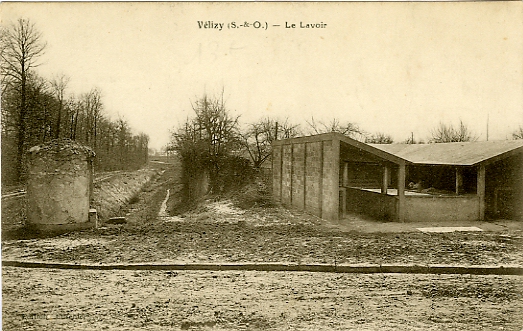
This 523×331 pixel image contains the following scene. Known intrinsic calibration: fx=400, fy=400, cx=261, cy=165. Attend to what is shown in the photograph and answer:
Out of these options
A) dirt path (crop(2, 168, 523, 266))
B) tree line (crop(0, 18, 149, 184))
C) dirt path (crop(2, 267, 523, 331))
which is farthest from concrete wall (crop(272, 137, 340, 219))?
tree line (crop(0, 18, 149, 184))

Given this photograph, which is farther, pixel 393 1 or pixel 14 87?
pixel 14 87

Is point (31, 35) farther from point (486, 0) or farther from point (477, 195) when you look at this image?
point (477, 195)

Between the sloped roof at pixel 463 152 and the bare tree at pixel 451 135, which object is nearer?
the sloped roof at pixel 463 152

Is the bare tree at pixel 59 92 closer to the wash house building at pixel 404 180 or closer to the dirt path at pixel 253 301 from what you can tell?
the dirt path at pixel 253 301

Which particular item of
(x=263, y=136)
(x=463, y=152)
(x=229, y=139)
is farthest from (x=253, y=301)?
(x=263, y=136)

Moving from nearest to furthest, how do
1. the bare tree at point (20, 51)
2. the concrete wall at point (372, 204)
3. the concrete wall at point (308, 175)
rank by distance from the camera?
the bare tree at point (20, 51) → the concrete wall at point (308, 175) → the concrete wall at point (372, 204)

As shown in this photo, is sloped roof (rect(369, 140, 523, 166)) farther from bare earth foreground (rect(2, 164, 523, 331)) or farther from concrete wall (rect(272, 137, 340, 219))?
concrete wall (rect(272, 137, 340, 219))

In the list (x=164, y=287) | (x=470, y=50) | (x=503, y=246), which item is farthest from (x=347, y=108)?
(x=164, y=287)

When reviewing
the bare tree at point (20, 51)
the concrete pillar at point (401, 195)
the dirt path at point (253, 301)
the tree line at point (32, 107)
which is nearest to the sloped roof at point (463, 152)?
the concrete pillar at point (401, 195)
